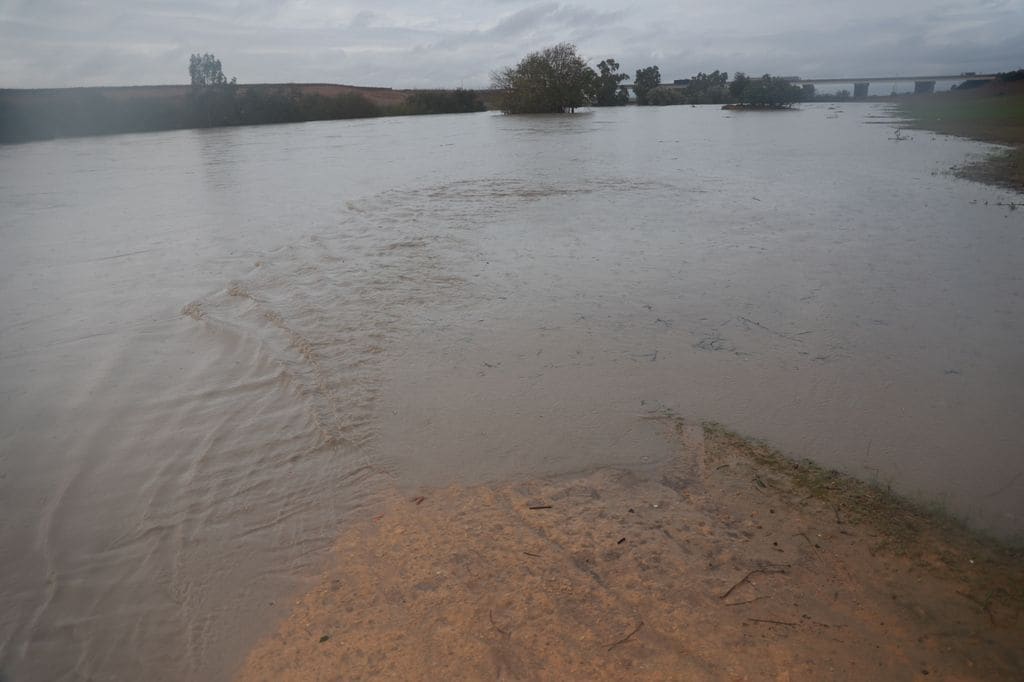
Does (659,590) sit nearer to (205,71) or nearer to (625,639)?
(625,639)

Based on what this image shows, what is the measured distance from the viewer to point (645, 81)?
9594cm

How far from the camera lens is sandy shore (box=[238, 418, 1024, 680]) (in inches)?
92.4

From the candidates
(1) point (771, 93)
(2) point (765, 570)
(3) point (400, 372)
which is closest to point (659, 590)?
(2) point (765, 570)

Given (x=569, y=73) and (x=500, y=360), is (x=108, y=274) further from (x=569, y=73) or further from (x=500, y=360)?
(x=569, y=73)

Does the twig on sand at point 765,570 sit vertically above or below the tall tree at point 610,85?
below

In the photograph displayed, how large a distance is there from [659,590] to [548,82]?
58.1 metres

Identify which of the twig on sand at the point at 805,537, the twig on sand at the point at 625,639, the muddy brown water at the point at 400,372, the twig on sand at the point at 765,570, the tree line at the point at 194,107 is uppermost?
the tree line at the point at 194,107

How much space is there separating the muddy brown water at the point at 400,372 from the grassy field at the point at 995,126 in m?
3.43

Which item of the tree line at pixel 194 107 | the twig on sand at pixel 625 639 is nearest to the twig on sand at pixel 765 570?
the twig on sand at pixel 625 639

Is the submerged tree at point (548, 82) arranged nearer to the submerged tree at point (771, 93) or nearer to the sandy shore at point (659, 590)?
the submerged tree at point (771, 93)

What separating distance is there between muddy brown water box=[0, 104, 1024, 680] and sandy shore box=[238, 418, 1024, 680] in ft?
0.84

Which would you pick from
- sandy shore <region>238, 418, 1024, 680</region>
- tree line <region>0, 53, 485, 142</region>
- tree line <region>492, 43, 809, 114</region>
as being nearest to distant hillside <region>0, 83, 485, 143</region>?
tree line <region>0, 53, 485, 142</region>

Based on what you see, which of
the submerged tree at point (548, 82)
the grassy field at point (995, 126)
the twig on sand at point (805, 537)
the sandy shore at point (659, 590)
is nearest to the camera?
the sandy shore at point (659, 590)

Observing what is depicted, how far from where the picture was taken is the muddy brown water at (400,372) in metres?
3.03
